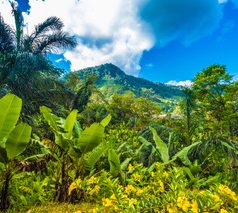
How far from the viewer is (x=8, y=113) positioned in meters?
4.18

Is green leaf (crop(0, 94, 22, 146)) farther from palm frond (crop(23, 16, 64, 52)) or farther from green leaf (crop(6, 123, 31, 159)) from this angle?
palm frond (crop(23, 16, 64, 52))

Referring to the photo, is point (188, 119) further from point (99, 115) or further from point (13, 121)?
point (99, 115)

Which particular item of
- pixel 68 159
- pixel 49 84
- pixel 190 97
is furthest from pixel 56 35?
pixel 68 159

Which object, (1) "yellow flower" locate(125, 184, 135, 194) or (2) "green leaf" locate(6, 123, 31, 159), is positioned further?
(2) "green leaf" locate(6, 123, 31, 159)

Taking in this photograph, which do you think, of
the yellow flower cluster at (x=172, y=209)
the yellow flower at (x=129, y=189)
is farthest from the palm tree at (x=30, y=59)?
A: the yellow flower cluster at (x=172, y=209)

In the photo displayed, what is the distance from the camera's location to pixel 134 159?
7.76m

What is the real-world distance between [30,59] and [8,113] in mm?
5092

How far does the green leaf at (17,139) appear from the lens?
408 cm

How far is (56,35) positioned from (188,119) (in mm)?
6278

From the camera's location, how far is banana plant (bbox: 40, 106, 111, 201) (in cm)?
464

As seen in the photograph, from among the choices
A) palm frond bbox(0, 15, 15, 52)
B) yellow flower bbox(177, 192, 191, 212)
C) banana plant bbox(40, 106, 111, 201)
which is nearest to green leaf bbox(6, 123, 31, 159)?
banana plant bbox(40, 106, 111, 201)

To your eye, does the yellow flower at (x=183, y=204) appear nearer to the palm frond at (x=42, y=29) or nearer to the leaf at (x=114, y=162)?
the leaf at (x=114, y=162)

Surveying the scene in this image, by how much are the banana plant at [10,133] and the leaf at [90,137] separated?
882 mm

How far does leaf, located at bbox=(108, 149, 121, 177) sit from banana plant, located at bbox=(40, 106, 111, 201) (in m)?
0.22
